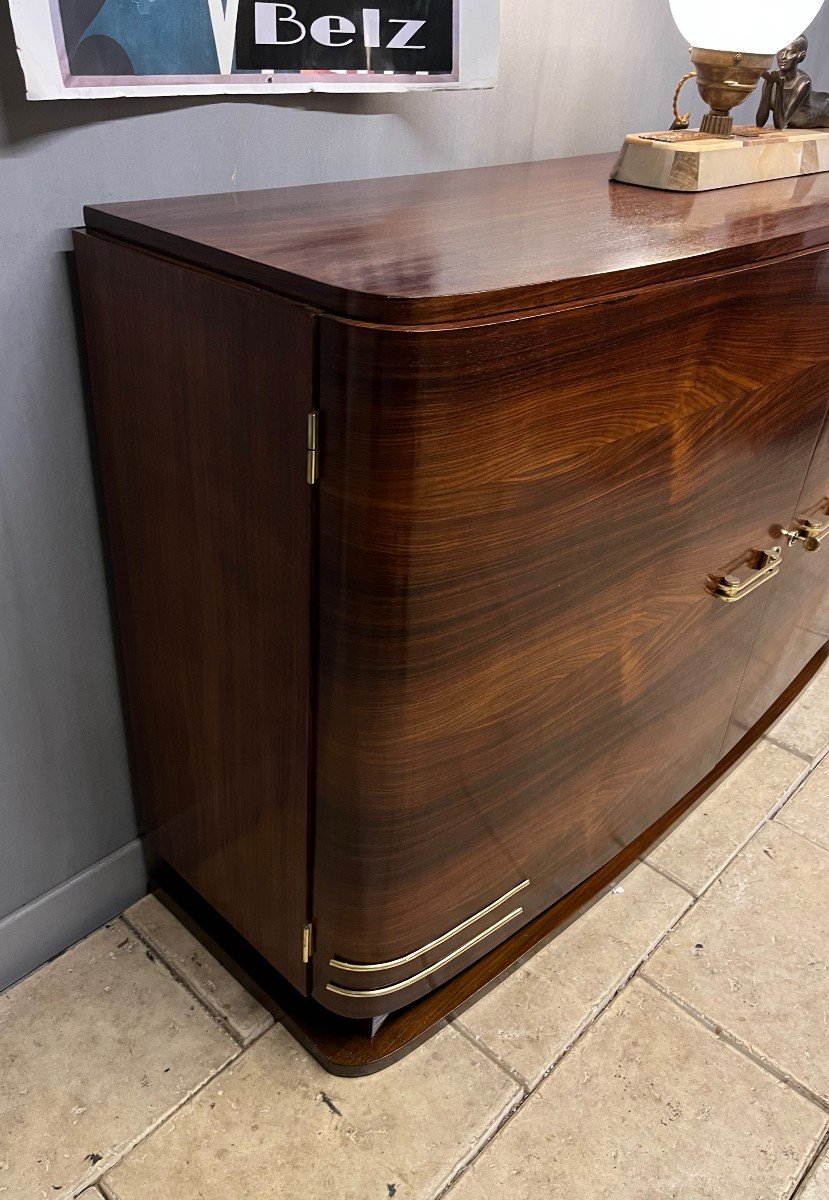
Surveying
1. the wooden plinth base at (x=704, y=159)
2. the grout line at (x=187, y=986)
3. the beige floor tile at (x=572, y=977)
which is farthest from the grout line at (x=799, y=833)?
the wooden plinth base at (x=704, y=159)

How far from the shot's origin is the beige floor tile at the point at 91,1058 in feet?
3.37

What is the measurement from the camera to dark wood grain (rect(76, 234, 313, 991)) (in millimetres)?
776

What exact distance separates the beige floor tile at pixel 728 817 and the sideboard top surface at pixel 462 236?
93 cm

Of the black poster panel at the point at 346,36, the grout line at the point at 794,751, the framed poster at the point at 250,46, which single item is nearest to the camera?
the framed poster at the point at 250,46

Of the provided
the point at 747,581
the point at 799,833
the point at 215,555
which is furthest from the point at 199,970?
the point at 799,833

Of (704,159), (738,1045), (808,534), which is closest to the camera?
(704,159)

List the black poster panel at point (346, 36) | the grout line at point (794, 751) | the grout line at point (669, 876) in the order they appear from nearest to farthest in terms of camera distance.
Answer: the black poster panel at point (346, 36), the grout line at point (669, 876), the grout line at point (794, 751)

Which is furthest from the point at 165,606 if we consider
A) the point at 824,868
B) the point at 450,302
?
the point at 824,868

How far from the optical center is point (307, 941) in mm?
1023

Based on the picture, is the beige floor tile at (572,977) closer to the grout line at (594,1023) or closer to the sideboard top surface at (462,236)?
the grout line at (594,1023)

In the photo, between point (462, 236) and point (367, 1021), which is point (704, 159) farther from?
point (367, 1021)

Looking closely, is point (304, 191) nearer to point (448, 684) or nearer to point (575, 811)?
point (448, 684)

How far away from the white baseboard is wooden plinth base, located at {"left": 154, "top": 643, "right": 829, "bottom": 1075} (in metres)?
0.05

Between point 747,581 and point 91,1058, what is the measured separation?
1.01 metres
